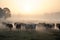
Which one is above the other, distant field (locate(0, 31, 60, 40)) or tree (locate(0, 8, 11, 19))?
tree (locate(0, 8, 11, 19))

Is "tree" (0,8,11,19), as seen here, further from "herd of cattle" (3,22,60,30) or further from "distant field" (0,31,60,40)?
"distant field" (0,31,60,40)

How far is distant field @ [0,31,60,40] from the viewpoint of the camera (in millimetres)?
1550

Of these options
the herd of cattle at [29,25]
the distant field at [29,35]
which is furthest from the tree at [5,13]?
the distant field at [29,35]

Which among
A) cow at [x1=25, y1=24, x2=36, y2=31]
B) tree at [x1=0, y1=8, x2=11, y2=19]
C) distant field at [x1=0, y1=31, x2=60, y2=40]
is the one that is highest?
tree at [x1=0, y1=8, x2=11, y2=19]

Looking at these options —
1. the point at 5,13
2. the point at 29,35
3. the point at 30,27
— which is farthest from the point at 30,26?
the point at 5,13

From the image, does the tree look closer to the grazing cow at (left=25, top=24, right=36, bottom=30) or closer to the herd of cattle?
the herd of cattle

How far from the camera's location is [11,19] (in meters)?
1.66

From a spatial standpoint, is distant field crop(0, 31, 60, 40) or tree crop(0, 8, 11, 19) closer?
distant field crop(0, 31, 60, 40)

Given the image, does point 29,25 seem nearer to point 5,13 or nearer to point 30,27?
point 30,27

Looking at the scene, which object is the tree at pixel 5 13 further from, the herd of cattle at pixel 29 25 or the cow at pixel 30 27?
the cow at pixel 30 27

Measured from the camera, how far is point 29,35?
1.58 metres

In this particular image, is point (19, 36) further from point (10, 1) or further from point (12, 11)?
point (10, 1)

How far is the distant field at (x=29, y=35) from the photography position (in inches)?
61.0

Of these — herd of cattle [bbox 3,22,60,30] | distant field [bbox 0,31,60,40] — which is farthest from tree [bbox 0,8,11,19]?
distant field [bbox 0,31,60,40]
